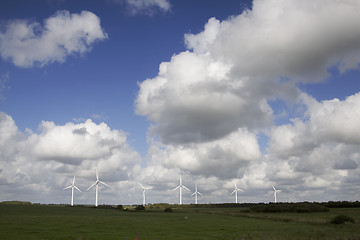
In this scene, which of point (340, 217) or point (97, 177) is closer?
point (340, 217)

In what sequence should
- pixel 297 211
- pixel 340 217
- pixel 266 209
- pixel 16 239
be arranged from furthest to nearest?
pixel 266 209, pixel 297 211, pixel 340 217, pixel 16 239

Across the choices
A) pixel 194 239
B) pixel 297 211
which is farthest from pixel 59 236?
pixel 297 211

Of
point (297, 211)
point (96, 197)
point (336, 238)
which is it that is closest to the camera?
point (336, 238)

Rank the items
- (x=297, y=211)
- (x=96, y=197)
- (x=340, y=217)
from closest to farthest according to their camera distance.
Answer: (x=340, y=217)
(x=297, y=211)
(x=96, y=197)

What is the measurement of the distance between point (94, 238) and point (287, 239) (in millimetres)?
24912

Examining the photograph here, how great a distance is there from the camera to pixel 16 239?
40.1m

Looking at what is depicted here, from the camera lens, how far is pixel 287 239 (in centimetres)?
4172

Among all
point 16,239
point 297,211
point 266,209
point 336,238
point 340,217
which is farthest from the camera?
point 266,209

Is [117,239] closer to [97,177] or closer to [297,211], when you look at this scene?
[297,211]

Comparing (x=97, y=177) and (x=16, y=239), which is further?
(x=97, y=177)

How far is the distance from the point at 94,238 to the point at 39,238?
267 inches

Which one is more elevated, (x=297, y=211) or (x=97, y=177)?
(x=97, y=177)

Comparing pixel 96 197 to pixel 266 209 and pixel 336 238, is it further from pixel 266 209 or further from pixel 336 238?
pixel 336 238

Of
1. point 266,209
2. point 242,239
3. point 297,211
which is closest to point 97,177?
point 266,209
